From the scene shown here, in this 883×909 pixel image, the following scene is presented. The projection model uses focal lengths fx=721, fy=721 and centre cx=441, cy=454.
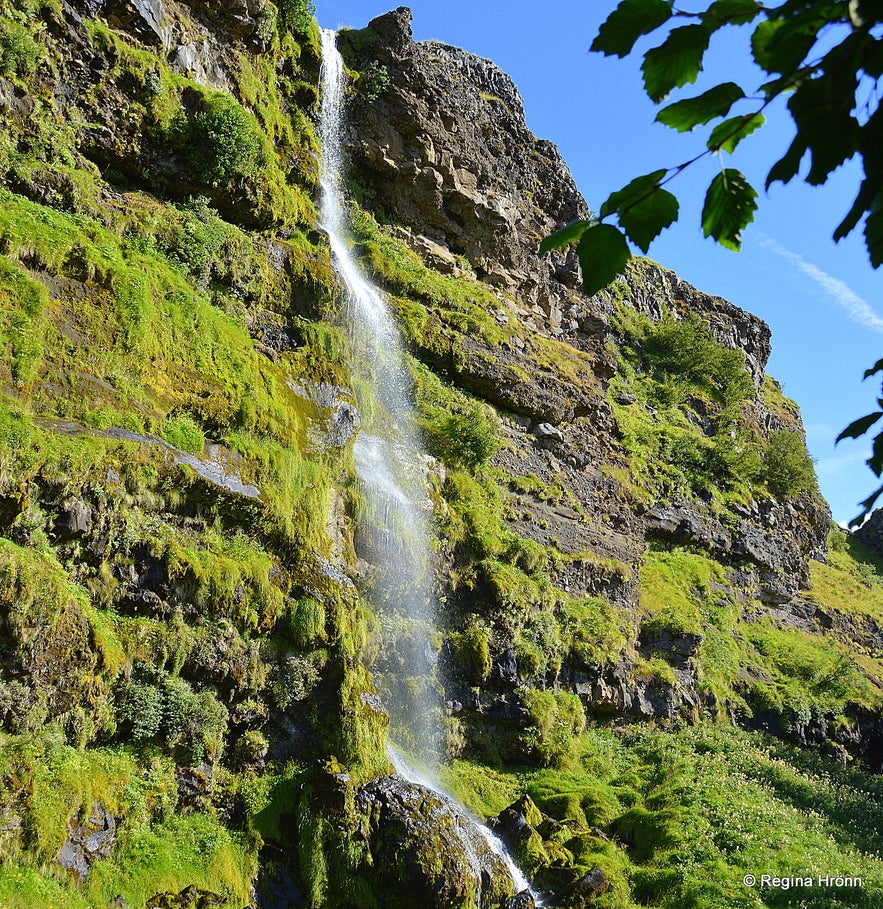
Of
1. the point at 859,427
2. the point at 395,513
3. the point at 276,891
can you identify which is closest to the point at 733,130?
the point at 859,427

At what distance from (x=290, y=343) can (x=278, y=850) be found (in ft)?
34.2

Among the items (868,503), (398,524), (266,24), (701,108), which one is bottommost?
(868,503)

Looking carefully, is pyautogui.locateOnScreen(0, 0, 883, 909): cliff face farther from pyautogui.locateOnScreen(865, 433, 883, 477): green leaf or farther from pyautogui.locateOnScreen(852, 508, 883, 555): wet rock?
pyautogui.locateOnScreen(852, 508, 883, 555): wet rock

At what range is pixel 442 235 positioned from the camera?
2864 centimetres

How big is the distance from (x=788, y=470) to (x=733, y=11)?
143ft

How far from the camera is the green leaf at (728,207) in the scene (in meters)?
1.50

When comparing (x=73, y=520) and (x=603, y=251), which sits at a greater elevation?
(x=603, y=251)

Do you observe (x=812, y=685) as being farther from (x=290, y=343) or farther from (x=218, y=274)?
(x=218, y=274)

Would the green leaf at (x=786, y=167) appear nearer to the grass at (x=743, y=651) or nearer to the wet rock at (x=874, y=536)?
the grass at (x=743, y=651)

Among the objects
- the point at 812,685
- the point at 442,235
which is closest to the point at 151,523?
the point at 442,235

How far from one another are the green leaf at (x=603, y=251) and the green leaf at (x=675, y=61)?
0.29m

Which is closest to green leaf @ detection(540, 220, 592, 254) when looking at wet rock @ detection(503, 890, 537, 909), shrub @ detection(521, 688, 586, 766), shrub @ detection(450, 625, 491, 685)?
wet rock @ detection(503, 890, 537, 909)

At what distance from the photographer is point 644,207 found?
4.83 ft

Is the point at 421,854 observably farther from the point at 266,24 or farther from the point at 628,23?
the point at 266,24
